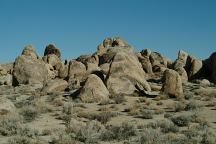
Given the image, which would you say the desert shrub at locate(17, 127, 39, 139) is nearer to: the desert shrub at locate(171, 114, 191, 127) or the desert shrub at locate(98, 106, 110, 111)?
the desert shrub at locate(171, 114, 191, 127)

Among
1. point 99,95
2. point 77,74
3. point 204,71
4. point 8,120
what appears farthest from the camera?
point 204,71

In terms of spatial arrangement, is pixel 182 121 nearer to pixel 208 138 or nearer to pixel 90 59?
pixel 208 138

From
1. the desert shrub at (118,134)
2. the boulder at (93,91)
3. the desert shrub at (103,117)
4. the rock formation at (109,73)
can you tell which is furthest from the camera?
the rock formation at (109,73)

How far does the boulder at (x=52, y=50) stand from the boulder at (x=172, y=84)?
146 feet

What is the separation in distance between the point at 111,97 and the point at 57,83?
840 cm

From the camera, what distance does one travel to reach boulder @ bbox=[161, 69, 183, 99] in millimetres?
30641

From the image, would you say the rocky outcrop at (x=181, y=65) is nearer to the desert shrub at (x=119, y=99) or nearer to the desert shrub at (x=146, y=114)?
the desert shrub at (x=119, y=99)

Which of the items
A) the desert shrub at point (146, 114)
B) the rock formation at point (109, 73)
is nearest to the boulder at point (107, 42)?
the rock formation at point (109, 73)

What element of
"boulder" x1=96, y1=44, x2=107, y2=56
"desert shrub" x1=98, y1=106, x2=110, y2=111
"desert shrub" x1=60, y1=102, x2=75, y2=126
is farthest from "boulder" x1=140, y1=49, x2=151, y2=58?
"desert shrub" x1=60, y1=102, x2=75, y2=126

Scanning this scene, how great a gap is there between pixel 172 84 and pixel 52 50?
45719 millimetres

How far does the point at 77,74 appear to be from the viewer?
43656 millimetres

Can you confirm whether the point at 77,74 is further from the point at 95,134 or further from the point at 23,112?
the point at 95,134

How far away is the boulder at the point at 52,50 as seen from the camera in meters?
73.9

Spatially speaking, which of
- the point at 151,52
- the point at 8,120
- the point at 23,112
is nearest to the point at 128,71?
the point at 23,112
